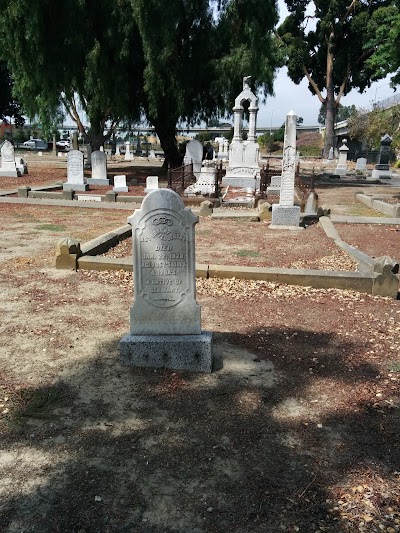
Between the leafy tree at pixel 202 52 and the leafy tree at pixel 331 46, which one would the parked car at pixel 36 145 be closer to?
the leafy tree at pixel 331 46

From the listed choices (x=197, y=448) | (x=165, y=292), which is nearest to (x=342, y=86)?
(x=165, y=292)

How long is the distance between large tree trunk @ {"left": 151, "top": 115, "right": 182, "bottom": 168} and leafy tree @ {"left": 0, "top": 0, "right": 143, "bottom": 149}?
3.21 m

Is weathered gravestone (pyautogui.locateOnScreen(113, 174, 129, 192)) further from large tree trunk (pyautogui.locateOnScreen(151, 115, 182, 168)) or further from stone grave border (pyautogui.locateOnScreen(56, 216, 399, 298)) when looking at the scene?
stone grave border (pyautogui.locateOnScreen(56, 216, 399, 298))

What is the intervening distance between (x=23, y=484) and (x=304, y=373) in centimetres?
247

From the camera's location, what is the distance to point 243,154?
78.4 ft

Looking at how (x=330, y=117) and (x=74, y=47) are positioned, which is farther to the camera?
(x=330, y=117)

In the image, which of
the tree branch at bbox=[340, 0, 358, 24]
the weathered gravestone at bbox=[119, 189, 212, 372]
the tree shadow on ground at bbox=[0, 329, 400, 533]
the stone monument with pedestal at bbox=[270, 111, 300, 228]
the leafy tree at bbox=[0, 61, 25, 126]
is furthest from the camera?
the leafy tree at bbox=[0, 61, 25, 126]

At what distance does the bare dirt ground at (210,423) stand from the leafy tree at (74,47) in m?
17.6

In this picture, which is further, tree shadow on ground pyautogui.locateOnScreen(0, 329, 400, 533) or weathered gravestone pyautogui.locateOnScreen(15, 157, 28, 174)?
weathered gravestone pyautogui.locateOnScreen(15, 157, 28, 174)

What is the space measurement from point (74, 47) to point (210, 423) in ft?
69.8

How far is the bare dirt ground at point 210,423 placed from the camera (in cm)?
253

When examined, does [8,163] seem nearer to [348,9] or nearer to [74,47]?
[74,47]

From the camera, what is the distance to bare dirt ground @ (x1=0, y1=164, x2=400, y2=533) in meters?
2.53

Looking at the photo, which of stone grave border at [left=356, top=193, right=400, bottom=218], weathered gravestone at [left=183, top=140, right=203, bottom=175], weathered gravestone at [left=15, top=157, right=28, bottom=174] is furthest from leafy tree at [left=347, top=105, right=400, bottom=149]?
weathered gravestone at [left=15, top=157, right=28, bottom=174]
